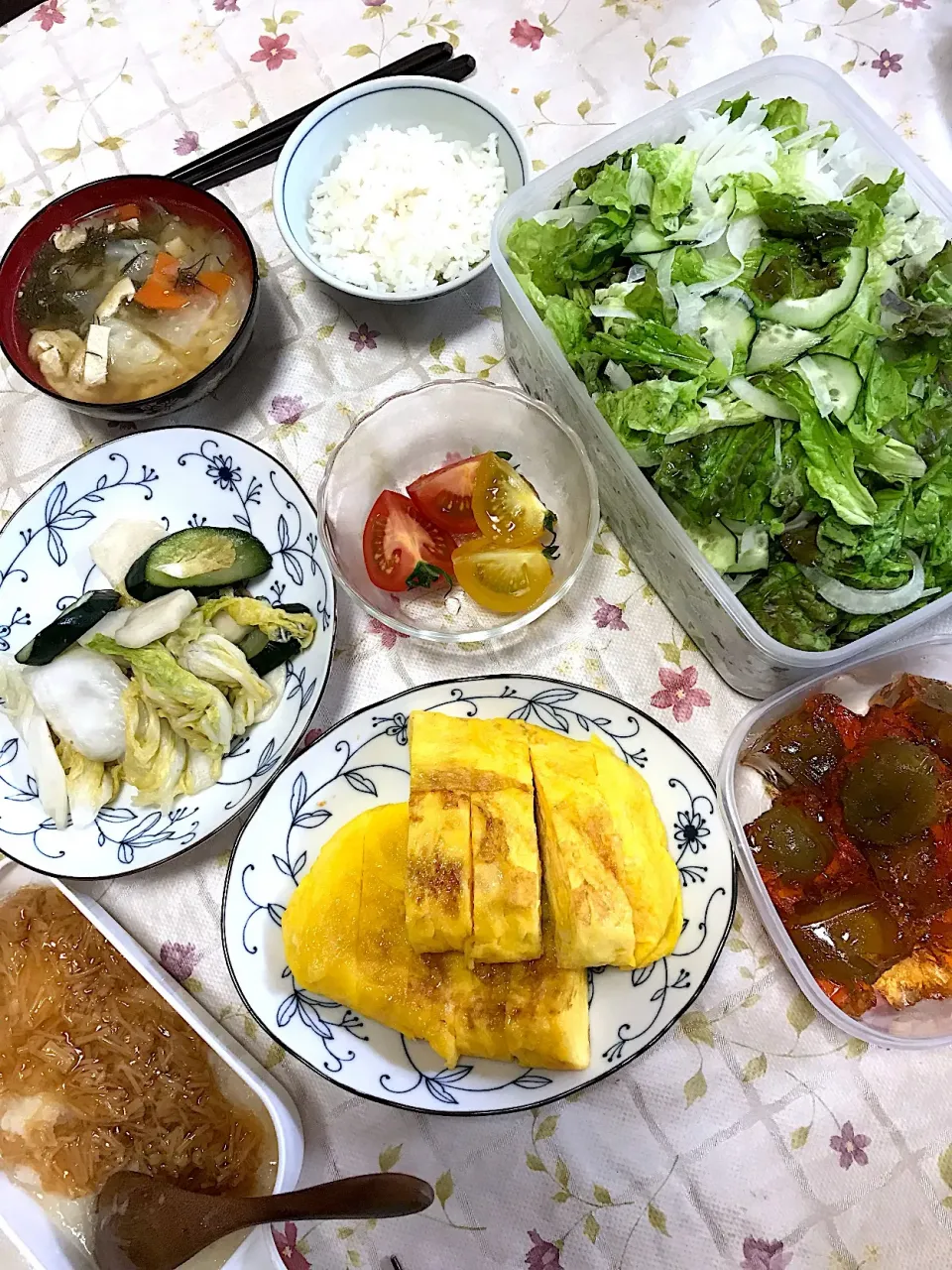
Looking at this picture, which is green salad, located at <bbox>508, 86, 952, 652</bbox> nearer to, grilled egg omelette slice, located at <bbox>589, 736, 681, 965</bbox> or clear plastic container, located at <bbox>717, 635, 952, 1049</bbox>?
clear plastic container, located at <bbox>717, 635, 952, 1049</bbox>

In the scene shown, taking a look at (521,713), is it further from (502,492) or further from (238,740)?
(238,740)

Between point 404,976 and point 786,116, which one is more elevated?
point 786,116

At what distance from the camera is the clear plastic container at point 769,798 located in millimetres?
1537

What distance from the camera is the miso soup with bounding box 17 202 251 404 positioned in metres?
1.83

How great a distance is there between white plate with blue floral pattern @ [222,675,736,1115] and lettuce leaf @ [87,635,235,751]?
15 centimetres

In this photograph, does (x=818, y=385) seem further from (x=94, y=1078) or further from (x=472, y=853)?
(x=94, y=1078)

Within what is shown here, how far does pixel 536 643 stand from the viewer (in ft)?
5.99

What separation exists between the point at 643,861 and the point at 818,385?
81cm

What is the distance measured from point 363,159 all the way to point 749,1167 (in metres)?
2.07

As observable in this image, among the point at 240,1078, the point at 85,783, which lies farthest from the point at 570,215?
the point at 240,1078

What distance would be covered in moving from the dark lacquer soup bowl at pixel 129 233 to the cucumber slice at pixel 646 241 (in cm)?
74

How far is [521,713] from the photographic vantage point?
167 centimetres

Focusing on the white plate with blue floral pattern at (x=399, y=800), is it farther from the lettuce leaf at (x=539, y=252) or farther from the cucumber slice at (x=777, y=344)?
the lettuce leaf at (x=539, y=252)

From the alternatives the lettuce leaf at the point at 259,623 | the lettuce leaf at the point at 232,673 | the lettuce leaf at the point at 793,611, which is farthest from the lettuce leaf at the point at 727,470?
the lettuce leaf at the point at 232,673
